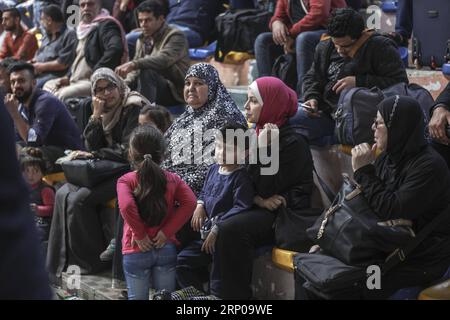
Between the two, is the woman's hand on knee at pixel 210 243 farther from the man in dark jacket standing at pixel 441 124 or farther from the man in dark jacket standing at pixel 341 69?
the man in dark jacket standing at pixel 441 124

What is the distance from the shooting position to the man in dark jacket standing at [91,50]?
672 cm

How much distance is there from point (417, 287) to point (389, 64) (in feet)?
4.80

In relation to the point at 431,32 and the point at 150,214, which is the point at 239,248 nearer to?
the point at 150,214

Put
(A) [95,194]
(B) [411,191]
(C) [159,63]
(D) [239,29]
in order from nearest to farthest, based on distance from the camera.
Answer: (B) [411,191] < (A) [95,194] < (C) [159,63] < (D) [239,29]

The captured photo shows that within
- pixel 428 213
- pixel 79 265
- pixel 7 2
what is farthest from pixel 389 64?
pixel 7 2

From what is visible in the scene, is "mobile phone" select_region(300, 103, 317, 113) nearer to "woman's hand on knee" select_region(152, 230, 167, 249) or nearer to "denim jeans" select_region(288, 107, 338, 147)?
"denim jeans" select_region(288, 107, 338, 147)

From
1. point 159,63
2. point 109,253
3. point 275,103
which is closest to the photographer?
point 275,103

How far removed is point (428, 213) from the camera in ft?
11.4

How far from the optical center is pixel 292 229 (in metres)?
4.06

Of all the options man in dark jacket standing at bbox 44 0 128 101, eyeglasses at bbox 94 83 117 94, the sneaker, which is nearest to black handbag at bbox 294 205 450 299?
the sneaker

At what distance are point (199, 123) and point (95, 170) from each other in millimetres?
714

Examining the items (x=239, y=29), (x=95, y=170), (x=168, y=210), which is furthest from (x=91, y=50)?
(x=168, y=210)

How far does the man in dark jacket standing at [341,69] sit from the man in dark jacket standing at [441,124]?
0.48 metres

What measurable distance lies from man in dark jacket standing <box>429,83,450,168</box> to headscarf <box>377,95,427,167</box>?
0.43 metres
